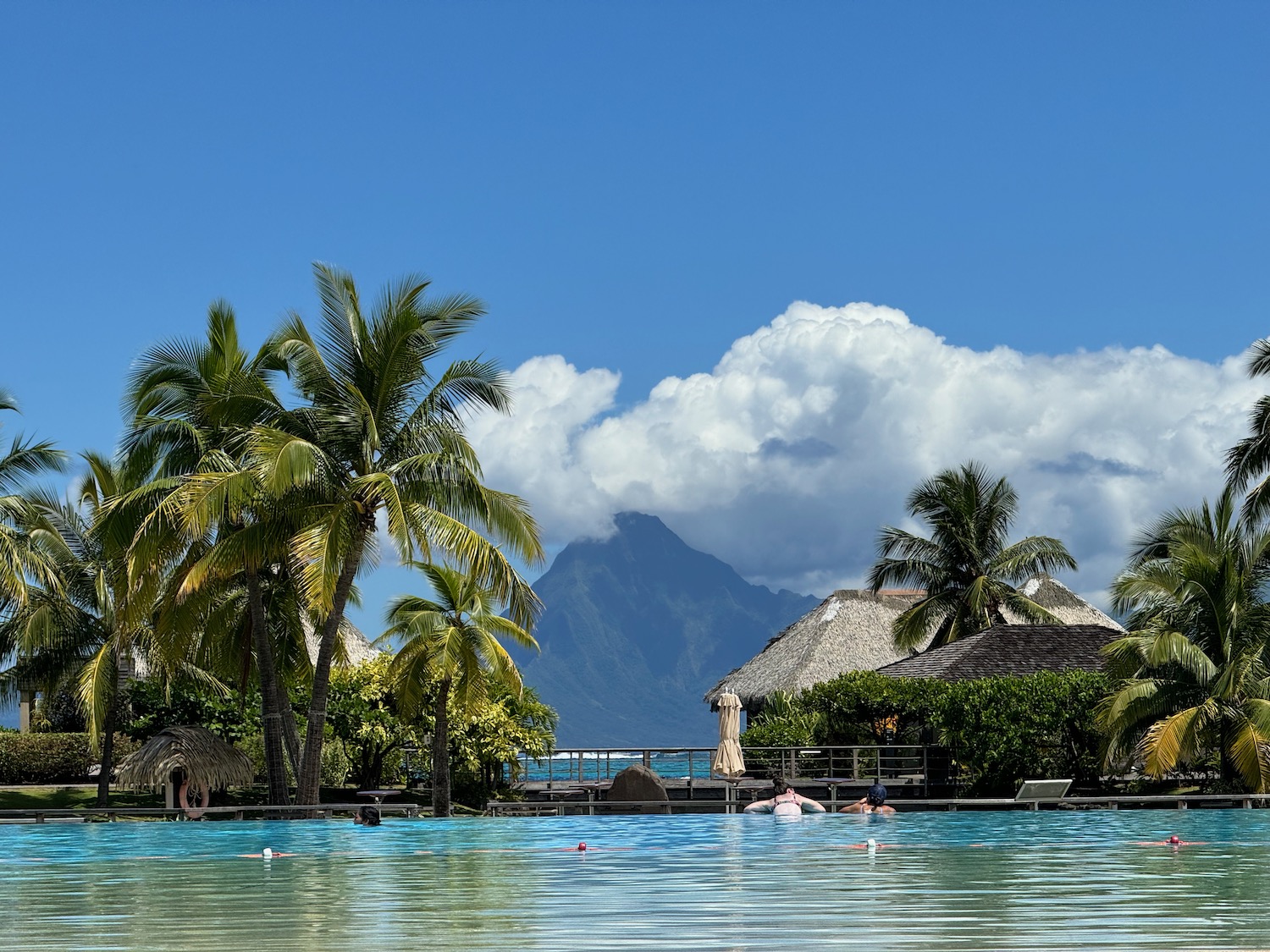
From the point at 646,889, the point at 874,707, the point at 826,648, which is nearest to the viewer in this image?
the point at 646,889

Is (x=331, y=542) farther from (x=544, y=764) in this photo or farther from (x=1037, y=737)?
(x=1037, y=737)

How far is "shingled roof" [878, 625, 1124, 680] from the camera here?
30.5 metres

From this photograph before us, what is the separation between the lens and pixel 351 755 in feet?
97.0

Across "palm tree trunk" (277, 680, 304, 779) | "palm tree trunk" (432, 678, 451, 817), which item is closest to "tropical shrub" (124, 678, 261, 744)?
"palm tree trunk" (277, 680, 304, 779)

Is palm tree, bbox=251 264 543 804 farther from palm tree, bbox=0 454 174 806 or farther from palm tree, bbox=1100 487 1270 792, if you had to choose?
palm tree, bbox=1100 487 1270 792

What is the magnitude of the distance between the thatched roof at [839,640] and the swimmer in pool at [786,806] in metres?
14.4

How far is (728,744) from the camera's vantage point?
1094 inches

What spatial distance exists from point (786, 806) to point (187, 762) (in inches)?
384

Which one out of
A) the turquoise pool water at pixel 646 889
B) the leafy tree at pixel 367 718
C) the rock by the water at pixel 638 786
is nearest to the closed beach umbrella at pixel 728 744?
the rock by the water at pixel 638 786

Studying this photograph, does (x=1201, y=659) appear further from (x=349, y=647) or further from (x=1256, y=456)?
(x=349, y=647)

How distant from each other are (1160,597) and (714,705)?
41.3 ft

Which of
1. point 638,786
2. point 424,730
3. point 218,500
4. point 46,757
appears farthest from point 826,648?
point 218,500

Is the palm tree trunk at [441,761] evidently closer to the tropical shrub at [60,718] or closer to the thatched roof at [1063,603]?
the tropical shrub at [60,718]

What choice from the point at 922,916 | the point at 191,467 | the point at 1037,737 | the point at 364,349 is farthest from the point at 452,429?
the point at 922,916
